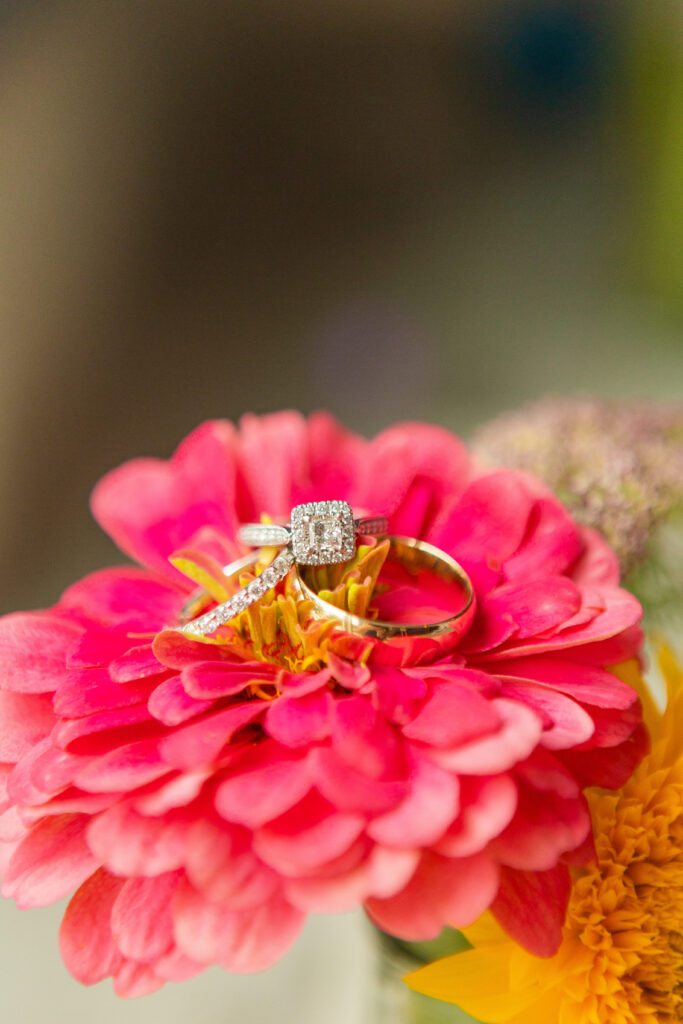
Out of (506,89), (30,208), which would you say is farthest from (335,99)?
(30,208)

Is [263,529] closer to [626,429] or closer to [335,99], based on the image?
[626,429]

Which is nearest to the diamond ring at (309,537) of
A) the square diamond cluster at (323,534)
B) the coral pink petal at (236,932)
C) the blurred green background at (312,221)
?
the square diamond cluster at (323,534)

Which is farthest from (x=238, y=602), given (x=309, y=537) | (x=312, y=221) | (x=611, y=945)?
(x=312, y=221)

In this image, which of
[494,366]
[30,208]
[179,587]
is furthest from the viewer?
[494,366]

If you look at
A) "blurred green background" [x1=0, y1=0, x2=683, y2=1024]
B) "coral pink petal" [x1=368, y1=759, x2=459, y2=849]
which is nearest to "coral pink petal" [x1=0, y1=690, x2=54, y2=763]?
"coral pink petal" [x1=368, y1=759, x2=459, y2=849]

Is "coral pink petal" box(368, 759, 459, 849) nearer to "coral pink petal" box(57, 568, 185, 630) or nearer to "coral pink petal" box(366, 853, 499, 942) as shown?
"coral pink petal" box(366, 853, 499, 942)

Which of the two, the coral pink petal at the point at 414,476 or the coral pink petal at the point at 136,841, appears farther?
the coral pink petal at the point at 414,476

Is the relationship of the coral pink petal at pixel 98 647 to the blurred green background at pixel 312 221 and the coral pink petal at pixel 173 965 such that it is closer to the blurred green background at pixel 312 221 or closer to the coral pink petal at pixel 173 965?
the coral pink petal at pixel 173 965
